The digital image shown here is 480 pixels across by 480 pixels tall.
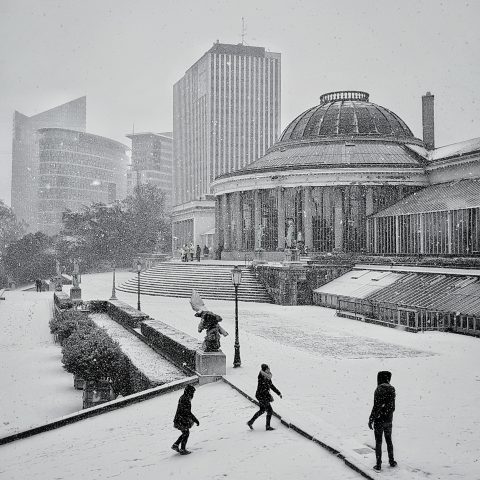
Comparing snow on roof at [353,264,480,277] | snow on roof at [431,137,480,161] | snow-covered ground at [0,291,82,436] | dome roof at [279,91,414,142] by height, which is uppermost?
dome roof at [279,91,414,142]

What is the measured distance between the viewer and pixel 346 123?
2131 inches

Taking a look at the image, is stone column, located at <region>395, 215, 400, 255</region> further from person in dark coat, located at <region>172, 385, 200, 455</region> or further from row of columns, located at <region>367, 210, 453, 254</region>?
person in dark coat, located at <region>172, 385, 200, 455</region>

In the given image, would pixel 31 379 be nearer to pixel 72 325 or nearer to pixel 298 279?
pixel 72 325

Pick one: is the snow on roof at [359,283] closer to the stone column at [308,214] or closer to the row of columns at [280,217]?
the row of columns at [280,217]

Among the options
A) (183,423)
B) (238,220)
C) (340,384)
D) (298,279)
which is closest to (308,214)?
(238,220)

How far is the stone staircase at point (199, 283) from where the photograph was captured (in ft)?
128

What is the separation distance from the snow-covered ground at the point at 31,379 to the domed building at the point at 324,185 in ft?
61.1

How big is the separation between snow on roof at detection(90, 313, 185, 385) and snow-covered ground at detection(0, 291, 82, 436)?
2.20 metres

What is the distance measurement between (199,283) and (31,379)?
70.8ft

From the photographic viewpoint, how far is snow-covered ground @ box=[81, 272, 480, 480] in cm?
1054

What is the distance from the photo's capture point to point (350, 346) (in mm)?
21266

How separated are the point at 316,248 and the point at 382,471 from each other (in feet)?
127

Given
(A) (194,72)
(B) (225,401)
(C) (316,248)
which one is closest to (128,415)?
(B) (225,401)

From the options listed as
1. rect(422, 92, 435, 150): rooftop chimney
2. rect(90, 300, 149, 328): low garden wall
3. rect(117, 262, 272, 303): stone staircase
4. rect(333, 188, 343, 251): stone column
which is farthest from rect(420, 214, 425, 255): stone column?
rect(90, 300, 149, 328): low garden wall
